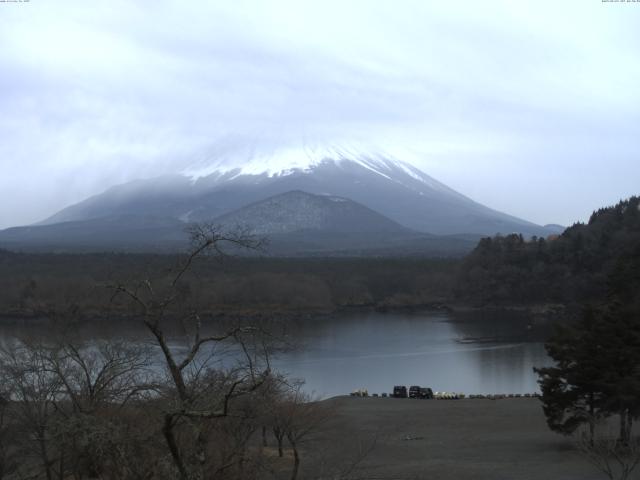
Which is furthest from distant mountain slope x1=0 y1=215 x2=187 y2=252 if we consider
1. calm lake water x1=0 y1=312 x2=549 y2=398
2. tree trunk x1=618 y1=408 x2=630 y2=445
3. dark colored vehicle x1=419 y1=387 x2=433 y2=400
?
tree trunk x1=618 y1=408 x2=630 y2=445

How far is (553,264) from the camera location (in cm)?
4297

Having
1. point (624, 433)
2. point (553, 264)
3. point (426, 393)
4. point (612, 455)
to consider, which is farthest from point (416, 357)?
point (553, 264)

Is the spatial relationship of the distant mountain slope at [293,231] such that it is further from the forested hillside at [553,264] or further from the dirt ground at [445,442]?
the dirt ground at [445,442]

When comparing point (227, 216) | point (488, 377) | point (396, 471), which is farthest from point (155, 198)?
point (396, 471)

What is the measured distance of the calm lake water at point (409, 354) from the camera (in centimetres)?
2036

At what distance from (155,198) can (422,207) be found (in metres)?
42.2

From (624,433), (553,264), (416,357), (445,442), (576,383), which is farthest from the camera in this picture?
(553,264)

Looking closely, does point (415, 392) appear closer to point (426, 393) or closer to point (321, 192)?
point (426, 393)

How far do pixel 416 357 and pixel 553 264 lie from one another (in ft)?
67.9

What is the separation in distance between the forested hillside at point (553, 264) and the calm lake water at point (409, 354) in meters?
6.82

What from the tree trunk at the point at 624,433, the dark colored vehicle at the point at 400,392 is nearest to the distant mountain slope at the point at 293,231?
the dark colored vehicle at the point at 400,392

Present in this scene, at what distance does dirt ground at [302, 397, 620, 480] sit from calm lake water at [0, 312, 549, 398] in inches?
91.7

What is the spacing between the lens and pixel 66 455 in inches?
247

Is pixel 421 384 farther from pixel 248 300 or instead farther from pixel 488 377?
pixel 248 300
